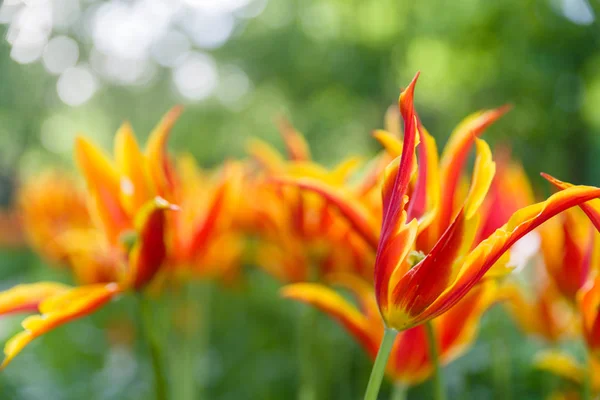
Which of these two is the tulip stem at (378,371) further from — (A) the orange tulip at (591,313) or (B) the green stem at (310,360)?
(B) the green stem at (310,360)

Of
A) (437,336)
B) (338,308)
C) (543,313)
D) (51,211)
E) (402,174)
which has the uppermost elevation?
(402,174)

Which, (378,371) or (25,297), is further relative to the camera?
(25,297)

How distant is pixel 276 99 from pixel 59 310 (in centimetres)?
908

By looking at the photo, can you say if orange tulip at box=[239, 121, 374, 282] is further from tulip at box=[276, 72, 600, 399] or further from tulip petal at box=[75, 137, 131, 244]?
tulip at box=[276, 72, 600, 399]

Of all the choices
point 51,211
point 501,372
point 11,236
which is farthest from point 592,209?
point 11,236

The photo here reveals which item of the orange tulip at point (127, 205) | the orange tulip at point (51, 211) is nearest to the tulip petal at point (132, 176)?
the orange tulip at point (127, 205)

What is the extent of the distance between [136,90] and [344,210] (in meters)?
10.4

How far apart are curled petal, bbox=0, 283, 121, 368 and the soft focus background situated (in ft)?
1.57

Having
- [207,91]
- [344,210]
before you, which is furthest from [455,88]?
[207,91]

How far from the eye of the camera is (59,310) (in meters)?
0.61

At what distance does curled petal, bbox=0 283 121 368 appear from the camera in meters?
0.56

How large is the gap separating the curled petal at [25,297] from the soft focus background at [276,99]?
0.45 meters

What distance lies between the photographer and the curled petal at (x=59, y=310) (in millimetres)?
558

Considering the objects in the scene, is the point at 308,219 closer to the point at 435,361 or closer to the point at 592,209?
the point at 435,361
